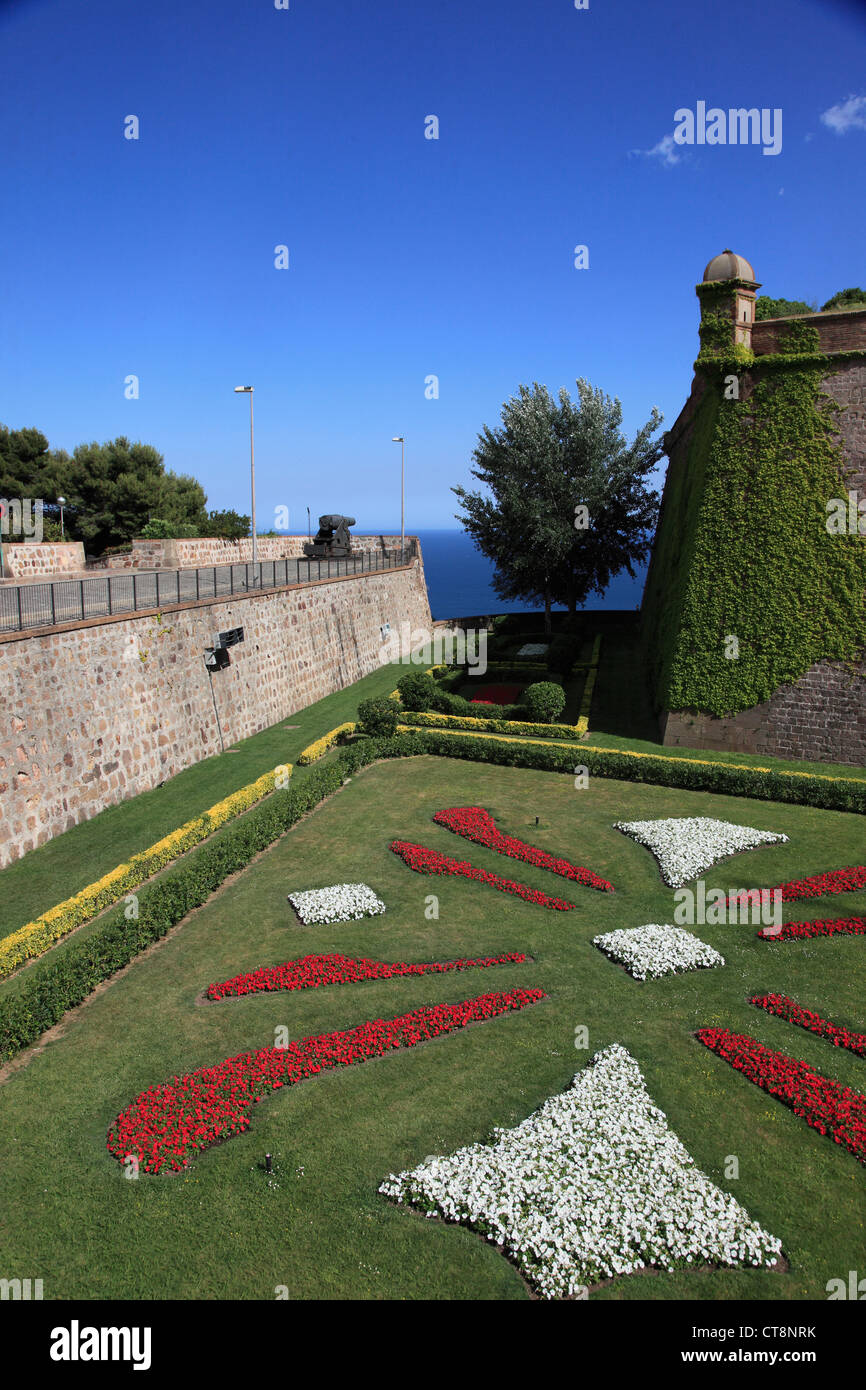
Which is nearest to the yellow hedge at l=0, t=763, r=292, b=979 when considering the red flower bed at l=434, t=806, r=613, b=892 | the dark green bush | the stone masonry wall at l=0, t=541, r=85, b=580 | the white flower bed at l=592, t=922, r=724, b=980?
the red flower bed at l=434, t=806, r=613, b=892

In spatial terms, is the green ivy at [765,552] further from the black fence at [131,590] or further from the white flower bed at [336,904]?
Result: the black fence at [131,590]

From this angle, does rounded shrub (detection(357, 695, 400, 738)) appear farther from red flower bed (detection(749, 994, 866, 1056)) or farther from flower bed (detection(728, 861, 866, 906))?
red flower bed (detection(749, 994, 866, 1056))

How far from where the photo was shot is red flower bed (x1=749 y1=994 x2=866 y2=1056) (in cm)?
1014

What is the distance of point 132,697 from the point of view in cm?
1962

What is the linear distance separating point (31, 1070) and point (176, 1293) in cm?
443

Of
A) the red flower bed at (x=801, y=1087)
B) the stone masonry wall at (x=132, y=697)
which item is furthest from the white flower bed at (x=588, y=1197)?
the stone masonry wall at (x=132, y=697)

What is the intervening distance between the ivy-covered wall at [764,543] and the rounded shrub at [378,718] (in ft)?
27.1

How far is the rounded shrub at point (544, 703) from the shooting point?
2484cm

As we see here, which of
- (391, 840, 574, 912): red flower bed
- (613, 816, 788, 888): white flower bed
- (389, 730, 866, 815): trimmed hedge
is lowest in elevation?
(391, 840, 574, 912): red flower bed

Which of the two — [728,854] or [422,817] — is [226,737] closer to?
[422,817]

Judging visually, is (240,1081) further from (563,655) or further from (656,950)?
(563,655)

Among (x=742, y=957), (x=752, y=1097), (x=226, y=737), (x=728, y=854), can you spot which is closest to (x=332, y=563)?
(x=226, y=737)

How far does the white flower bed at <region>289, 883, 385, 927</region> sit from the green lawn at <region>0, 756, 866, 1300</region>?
331 mm

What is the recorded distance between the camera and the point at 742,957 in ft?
40.9
